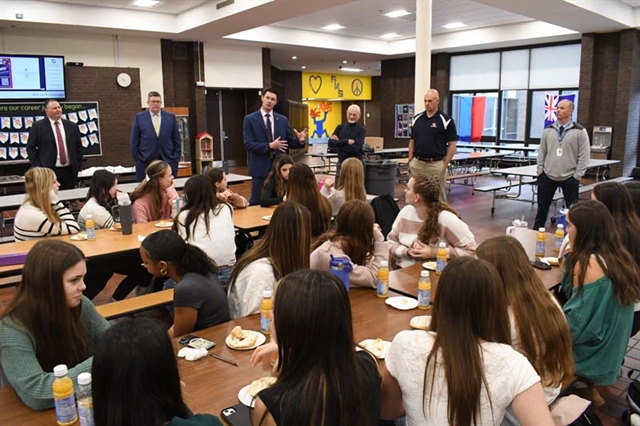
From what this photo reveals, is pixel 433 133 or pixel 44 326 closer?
pixel 44 326

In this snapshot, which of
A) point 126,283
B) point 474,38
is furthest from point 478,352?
point 474,38

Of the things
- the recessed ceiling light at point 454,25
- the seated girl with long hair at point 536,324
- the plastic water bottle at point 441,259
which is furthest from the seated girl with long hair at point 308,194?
the recessed ceiling light at point 454,25

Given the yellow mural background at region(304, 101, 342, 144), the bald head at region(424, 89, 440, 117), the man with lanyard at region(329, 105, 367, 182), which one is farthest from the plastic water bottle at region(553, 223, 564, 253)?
the yellow mural background at region(304, 101, 342, 144)

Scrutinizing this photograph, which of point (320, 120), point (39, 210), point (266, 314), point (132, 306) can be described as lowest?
point (132, 306)

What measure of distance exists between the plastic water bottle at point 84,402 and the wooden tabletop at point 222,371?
15 cm

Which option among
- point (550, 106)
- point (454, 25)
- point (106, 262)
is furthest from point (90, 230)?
point (550, 106)

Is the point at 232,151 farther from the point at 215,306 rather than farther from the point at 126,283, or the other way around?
the point at 215,306

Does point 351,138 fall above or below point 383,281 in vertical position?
above

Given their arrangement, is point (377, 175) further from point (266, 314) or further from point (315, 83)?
point (315, 83)

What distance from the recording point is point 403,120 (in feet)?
54.0

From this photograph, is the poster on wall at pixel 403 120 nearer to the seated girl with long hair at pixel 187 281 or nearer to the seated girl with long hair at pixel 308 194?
the seated girl with long hair at pixel 308 194

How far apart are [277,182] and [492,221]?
13.6ft

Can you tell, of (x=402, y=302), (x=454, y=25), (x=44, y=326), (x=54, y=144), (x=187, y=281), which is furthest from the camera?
(x=454, y=25)

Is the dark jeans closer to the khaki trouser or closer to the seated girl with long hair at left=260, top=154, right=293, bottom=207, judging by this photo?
the khaki trouser
